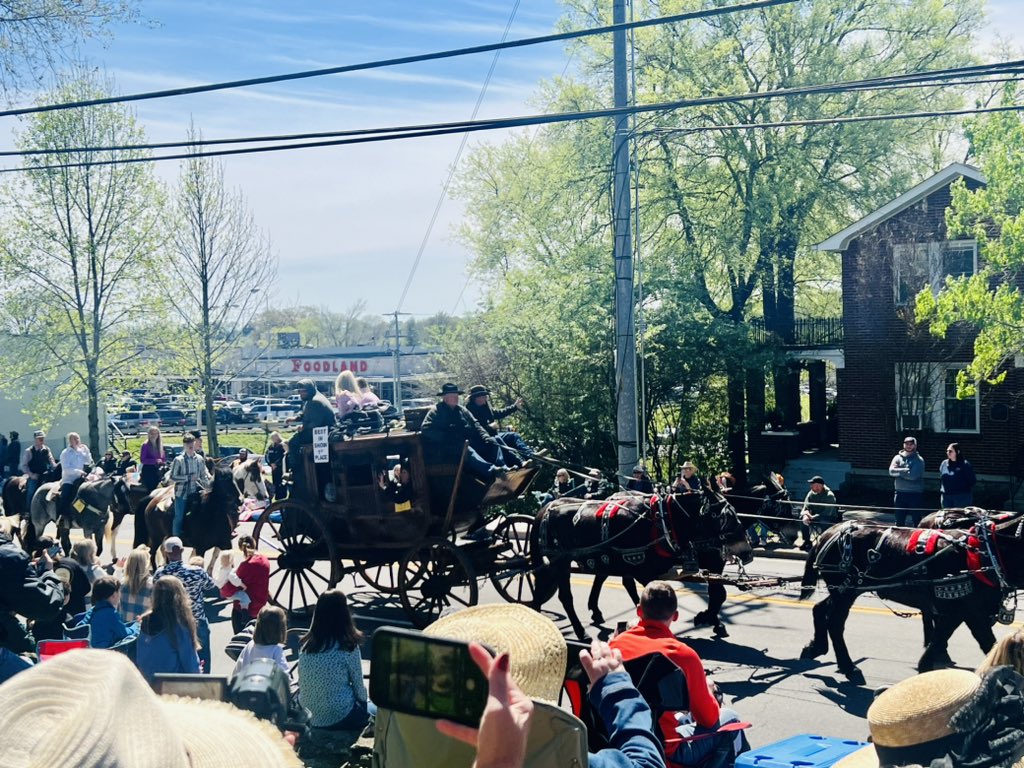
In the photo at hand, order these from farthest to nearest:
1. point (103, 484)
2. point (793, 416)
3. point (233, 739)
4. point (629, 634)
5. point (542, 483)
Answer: point (793, 416), point (542, 483), point (103, 484), point (629, 634), point (233, 739)

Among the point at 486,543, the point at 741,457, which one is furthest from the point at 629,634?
the point at 741,457

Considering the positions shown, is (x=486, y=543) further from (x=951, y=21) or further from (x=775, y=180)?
(x=951, y=21)

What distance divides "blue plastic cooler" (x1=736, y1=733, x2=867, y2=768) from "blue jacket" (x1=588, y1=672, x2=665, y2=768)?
2229 mm

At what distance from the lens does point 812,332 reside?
28562 mm

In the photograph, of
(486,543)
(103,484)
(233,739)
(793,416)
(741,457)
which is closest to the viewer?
(233,739)

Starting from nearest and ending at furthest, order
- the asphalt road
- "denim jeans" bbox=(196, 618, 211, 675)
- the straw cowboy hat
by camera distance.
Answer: the straw cowboy hat < "denim jeans" bbox=(196, 618, 211, 675) < the asphalt road

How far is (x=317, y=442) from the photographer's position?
12.3 m

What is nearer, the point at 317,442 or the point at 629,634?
the point at 629,634

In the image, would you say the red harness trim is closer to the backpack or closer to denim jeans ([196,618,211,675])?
denim jeans ([196,618,211,675])

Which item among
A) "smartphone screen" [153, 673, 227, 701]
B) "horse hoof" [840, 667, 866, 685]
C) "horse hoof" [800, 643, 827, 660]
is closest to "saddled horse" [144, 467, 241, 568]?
"horse hoof" [800, 643, 827, 660]

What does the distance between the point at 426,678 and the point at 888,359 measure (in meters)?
24.0

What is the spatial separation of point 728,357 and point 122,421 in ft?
121

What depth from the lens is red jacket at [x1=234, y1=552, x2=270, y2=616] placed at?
34.9ft

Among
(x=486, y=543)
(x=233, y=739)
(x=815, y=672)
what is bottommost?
(x=815, y=672)
